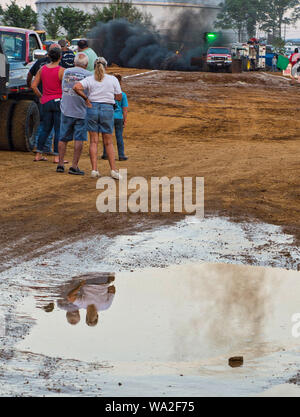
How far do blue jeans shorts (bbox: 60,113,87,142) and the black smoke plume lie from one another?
48.1m

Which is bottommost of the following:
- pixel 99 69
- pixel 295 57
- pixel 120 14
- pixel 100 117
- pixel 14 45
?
pixel 100 117

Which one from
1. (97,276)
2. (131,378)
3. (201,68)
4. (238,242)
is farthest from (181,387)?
(201,68)

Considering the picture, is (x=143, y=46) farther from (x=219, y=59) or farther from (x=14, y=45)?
(x=14, y=45)

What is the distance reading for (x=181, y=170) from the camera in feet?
42.8

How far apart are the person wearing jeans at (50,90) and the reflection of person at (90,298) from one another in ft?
20.9

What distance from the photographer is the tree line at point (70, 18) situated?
78.2m

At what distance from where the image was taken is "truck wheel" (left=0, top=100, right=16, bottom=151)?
48.7 ft

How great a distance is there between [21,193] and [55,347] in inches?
224

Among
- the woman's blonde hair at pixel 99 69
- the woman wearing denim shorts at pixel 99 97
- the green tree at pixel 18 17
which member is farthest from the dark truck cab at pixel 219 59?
the woman's blonde hair at pixel 99 69

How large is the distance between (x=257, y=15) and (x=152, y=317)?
450ft

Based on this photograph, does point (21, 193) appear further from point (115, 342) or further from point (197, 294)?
point (115, 342)

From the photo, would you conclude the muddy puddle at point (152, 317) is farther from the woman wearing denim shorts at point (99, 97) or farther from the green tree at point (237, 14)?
the green tree at point (237, 14)

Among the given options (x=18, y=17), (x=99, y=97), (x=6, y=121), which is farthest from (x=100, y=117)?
(x=18, y=17)

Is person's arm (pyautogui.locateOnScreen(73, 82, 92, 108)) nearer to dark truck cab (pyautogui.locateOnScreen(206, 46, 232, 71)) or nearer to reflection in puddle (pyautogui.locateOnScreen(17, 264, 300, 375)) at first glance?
reflection in puddle (pyautogui.locateOnScreen(17, 264, 300, 375))
